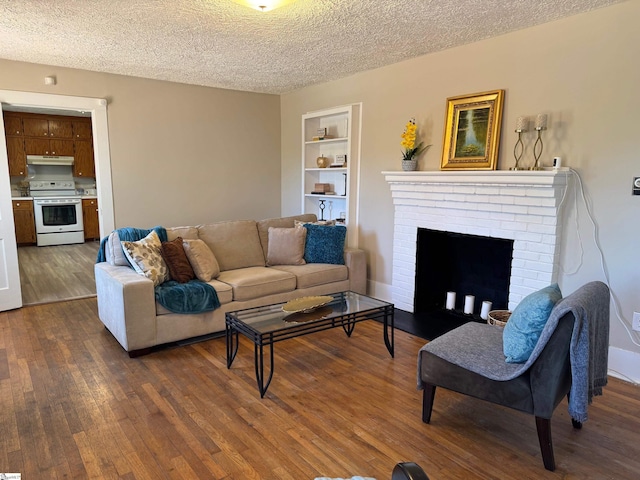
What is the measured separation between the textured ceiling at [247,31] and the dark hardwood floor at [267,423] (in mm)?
2409

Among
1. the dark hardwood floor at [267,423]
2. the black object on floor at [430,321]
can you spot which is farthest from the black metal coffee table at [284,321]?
the black object on floor at [430,321]

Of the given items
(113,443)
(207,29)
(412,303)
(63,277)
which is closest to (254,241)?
(412,303)

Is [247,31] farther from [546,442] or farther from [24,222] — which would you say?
[24,222]

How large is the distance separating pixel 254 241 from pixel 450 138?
2116 mm

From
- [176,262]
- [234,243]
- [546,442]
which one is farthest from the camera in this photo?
[234,243]

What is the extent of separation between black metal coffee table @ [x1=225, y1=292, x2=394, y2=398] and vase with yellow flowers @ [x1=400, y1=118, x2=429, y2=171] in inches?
56.2

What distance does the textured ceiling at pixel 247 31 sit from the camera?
8.86 ft

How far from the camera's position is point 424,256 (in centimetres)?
417

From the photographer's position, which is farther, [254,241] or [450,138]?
[254,241]

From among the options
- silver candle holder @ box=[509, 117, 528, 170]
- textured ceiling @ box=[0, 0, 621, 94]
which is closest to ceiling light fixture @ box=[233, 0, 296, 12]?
textured ceiling @ box=[0, 0, 621, 94]

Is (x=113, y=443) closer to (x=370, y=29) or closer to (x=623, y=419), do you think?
(x=623, y=419)

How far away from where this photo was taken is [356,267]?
14.5 ft

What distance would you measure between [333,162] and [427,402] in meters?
3.45

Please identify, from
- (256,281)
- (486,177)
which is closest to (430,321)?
(486,177)
